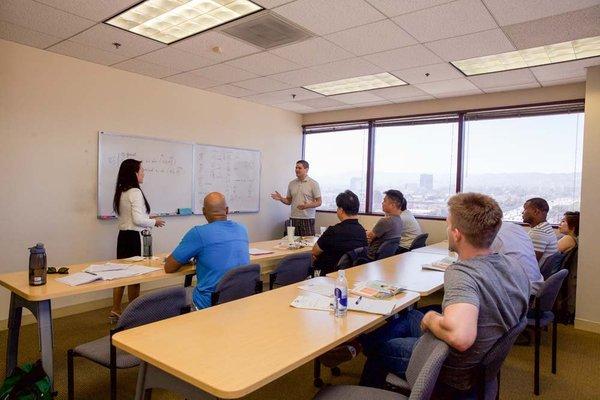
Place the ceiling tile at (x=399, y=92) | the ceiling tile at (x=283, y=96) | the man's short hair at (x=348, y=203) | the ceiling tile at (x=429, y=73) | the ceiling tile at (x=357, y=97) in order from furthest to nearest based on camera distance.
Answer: the ceiling tile at (x=357, y=97) → the ceiling tile at (x=283, y=96) → the ceiling tile at (x=399, y=92) → the ceiling tile at (x=429, y=73) → the man's short hair at (x=348, y=203)

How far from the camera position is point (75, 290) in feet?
7.28

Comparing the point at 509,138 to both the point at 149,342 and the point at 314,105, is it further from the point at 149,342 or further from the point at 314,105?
the point at 149,342

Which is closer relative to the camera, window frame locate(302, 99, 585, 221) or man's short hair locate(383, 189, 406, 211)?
man's short hair locate(383, 189, 406, 211)

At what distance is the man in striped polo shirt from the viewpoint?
3559mm

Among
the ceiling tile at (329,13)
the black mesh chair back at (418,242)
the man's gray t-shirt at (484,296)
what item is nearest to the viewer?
the man's gray t-shirt at (484,296)

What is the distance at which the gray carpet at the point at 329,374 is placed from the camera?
2631 millimetres

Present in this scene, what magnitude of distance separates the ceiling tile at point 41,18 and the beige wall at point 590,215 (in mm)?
4740

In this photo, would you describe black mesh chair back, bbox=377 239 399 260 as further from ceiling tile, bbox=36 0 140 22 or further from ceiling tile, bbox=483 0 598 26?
ceiling tile, bbox=36 0 140 22

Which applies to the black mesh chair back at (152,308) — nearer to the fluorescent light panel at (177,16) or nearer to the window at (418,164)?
the fluorescent light panel at (177,16)

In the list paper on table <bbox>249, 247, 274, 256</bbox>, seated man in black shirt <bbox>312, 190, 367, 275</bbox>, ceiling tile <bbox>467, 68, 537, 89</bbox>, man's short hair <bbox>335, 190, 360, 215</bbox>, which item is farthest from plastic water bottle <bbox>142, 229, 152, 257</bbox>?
ceiling tile <bbox>467, 68, 537, 89</bbox>

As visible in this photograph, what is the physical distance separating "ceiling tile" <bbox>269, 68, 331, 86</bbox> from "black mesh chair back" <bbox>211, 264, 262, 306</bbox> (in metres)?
2.58

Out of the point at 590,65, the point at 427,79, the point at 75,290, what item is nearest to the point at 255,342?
the point at 75,290

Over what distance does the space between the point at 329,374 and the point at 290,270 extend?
83 cm

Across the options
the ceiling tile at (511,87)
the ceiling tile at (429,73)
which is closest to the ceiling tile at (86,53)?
the ceiling tile at (429,73)
